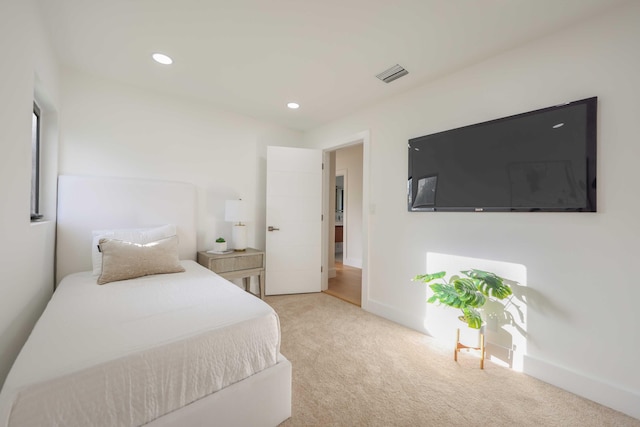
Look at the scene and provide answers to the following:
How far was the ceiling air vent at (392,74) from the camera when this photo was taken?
2.34m

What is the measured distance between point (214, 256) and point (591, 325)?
3231mm

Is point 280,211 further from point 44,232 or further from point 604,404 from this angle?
point 604,404

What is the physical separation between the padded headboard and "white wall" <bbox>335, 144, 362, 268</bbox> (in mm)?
3627

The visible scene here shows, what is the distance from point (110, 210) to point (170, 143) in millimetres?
997

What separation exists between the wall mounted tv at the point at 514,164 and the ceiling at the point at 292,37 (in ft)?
1.97

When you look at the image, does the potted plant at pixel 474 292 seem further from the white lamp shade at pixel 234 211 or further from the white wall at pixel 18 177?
the white wall at pixel 18 177

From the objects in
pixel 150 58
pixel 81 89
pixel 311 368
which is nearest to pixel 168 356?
pixel 311 368

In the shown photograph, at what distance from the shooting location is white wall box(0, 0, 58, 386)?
1.30m

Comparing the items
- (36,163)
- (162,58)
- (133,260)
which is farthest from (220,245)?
(162,58)

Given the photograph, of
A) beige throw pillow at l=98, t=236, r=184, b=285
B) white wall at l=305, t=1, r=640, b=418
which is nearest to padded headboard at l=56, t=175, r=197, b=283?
beige throw pillow at l=98, t=236, r=184, b=285

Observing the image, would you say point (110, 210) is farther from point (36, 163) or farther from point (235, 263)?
point (235, 263)

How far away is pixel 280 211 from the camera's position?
144 inches

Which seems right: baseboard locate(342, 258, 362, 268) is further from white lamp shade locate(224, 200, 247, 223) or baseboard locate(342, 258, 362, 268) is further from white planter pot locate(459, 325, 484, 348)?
white planter pot locate(459, 325, 484, 348)

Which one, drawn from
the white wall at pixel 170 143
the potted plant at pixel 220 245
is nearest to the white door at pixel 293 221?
the white wall at pixel 170 143
